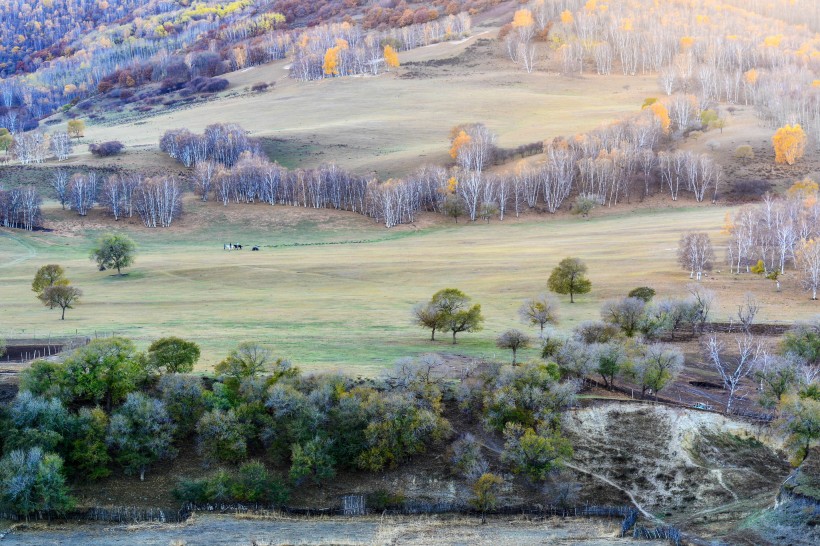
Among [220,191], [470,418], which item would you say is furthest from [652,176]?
[470,418]

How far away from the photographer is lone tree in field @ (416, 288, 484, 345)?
6881cm

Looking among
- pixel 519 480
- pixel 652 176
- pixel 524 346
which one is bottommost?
pixel 519 480

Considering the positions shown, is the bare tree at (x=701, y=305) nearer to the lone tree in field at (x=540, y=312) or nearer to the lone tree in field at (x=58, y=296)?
the lone tree in field at (x=540, y=312)

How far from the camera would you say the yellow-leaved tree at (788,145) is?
144m

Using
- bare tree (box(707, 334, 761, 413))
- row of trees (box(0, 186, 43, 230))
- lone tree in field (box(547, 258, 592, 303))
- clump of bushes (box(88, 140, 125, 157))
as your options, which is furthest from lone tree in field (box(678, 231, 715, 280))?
clump of bushes (box(88, 140, 125, 157))

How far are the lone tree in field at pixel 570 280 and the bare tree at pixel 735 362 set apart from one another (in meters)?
14.5

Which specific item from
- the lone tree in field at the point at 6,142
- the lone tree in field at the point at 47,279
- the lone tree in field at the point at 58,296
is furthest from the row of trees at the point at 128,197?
the lone tree in field at the point at 58,296

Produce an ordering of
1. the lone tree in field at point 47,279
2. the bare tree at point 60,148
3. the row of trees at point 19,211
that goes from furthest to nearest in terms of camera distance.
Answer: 1. the bare tree at point 60,148
2. the row of trees at point 19,211
3. the lone tree in field at point 47,279

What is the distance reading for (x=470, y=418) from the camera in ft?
184

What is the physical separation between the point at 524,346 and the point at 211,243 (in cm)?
6791

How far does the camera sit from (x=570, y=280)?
3187 inches

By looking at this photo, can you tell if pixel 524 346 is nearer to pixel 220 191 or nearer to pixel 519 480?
pixel 519 480

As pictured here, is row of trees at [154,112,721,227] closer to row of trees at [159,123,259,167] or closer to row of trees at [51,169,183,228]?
row of trees at [51,169,183,228]

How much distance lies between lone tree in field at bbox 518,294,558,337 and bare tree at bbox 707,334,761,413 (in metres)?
12.1
